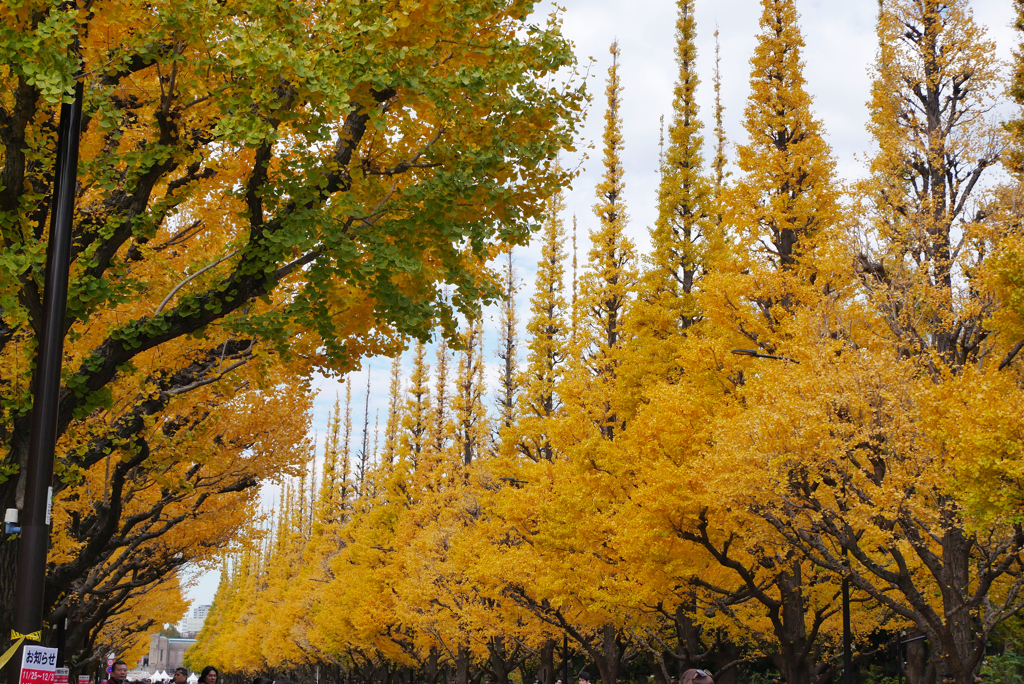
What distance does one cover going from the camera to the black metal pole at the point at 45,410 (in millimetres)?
5754

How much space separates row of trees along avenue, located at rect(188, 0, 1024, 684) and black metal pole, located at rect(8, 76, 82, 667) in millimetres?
10655

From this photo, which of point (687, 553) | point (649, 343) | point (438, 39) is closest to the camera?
point (438, 39)

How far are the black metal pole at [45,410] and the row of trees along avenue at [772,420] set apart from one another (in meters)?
10.7

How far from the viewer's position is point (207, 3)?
700cm

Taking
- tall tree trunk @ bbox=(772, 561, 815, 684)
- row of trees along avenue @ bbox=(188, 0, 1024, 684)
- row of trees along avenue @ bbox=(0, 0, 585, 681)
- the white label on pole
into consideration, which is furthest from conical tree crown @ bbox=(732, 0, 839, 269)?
the white label on pole

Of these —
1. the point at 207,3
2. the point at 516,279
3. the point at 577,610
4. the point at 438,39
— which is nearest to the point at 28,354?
the point at 207,3

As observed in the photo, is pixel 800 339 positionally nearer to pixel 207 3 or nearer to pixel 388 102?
pixel 388 102

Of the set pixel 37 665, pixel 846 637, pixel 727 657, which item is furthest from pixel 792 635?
pixel 37 665

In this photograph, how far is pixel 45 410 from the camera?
6027 mm

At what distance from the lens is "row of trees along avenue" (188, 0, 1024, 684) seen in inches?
545

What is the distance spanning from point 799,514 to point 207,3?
483 inches

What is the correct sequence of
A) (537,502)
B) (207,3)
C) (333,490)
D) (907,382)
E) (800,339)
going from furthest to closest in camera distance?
(333,490), (537,502), (800,339), (907,382), (207,3)

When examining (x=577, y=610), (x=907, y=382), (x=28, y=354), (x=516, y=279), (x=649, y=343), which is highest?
(x=516, y=279)

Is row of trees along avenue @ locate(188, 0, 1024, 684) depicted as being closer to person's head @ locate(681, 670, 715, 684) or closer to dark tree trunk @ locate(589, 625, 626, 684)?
dark tree trunk @ locate(589, 625, 626, 684)
